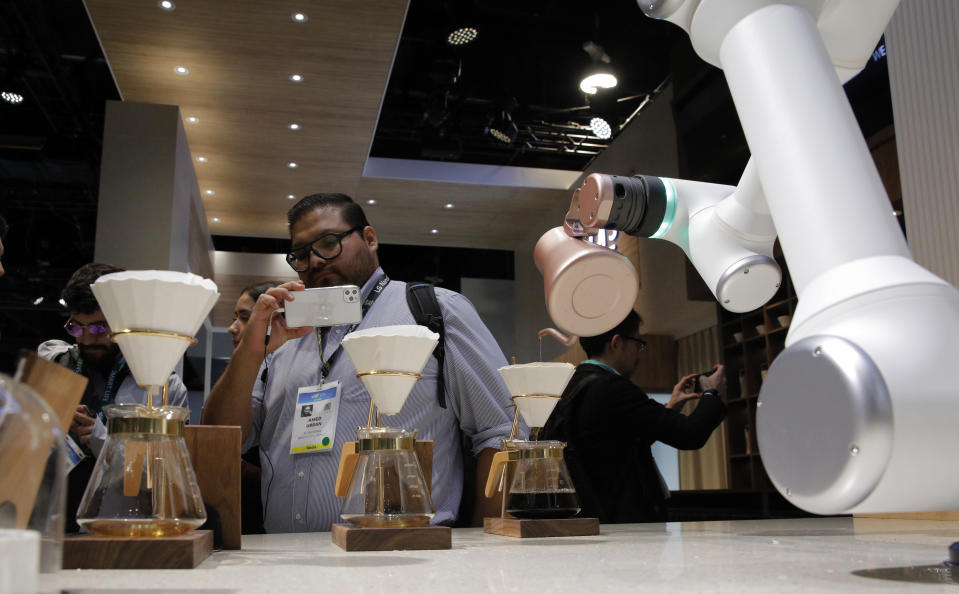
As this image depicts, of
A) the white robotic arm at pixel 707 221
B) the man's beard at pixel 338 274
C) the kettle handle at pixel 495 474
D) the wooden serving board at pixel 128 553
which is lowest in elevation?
the wooden serving board at pixel 128 553

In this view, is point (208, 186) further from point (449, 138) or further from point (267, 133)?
point (449, 138)

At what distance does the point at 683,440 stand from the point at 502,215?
606 cm

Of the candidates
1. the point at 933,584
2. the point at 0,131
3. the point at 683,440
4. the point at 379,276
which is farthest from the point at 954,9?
the point at 0,131

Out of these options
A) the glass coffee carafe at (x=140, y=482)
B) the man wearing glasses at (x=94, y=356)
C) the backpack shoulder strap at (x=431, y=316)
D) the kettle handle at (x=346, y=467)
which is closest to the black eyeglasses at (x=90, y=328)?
the man wearing glasses at (x=94, y=356)

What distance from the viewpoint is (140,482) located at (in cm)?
90

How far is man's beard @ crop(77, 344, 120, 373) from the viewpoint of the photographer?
8.68ft

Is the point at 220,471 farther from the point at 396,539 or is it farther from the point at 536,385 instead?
the point at 536,385

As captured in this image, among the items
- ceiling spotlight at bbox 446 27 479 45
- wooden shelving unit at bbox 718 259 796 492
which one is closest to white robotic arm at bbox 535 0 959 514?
wooden shelving unit at bbox 718 259 796 492

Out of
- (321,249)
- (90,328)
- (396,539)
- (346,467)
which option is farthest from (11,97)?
(396,539)

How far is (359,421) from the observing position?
187 cm

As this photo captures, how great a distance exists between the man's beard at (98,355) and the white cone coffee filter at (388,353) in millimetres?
1811

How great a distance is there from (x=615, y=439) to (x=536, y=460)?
125 centimetres

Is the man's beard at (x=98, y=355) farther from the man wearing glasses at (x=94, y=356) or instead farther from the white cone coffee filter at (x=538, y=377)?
the white cone coffee filter at (x=538, y=377)

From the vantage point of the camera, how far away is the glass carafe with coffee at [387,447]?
1144 mm
